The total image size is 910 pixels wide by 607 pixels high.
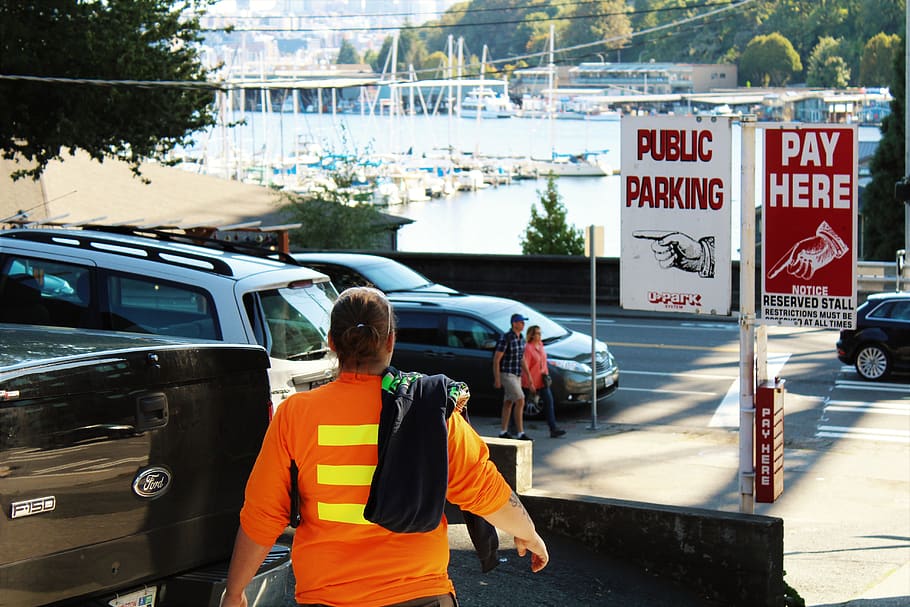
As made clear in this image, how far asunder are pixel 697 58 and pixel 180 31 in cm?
10262

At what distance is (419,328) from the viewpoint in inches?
682

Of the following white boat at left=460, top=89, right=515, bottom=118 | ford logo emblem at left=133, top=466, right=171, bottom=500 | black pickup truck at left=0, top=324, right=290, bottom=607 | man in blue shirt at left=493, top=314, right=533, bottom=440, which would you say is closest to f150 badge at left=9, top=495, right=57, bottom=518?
black pickup truck at left=0, top=324, right=290, bottom=607

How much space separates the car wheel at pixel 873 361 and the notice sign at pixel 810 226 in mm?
12097

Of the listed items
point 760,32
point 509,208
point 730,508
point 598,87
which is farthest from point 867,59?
point 730,508

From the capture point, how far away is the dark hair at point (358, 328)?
11.9 ft

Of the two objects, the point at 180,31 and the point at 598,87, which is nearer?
the point at 180,31

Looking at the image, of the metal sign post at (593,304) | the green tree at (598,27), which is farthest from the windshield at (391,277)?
the green tree at (598,27)

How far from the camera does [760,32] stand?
117250 mm

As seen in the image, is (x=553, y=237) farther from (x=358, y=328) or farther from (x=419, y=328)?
(x=358, y=328)

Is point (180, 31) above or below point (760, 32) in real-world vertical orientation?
below

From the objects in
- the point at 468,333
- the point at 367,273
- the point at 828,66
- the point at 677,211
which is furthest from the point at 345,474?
the point at 828,66

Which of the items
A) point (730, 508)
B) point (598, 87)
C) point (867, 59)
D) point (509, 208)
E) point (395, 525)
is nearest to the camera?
point (395, 525)

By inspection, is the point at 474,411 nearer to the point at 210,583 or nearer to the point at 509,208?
the point at 210,583

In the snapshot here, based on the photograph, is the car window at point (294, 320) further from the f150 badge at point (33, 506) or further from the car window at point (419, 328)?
the car window at point (419, 328)
